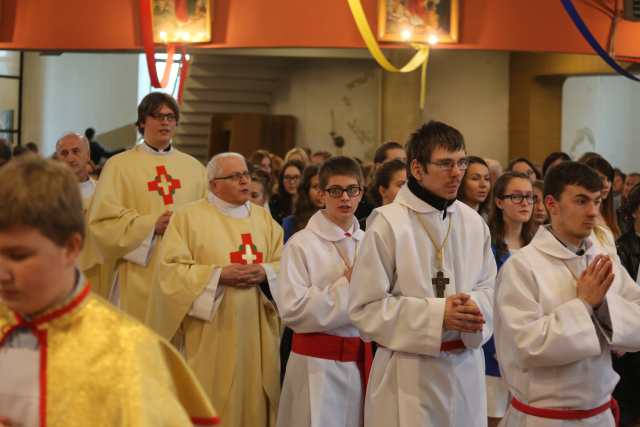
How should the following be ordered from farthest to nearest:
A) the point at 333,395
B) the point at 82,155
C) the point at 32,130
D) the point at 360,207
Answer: the point at 32,130 → the point at 82,155 → the point at 360,207 → the point at 333,395

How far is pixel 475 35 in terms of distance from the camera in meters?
12.3

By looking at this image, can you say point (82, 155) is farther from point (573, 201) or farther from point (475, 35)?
point (475, 35)

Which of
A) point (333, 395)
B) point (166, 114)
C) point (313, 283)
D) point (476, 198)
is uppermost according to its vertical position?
point (166, 114)

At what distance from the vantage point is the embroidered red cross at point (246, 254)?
6.02 m

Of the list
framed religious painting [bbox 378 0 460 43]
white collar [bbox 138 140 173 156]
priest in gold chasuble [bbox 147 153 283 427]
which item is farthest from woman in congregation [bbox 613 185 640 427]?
framed religious painting [bbox 378 0 460 43]

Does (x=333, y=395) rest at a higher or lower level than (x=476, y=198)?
lower

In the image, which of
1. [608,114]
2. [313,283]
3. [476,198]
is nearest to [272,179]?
[476,198]

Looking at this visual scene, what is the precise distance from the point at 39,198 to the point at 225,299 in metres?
3.71

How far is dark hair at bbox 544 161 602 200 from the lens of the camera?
429 centimetres

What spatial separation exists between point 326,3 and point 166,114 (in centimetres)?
549

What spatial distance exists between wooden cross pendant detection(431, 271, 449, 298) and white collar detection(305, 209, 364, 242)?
3.31 ft

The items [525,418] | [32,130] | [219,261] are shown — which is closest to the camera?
[525,418]

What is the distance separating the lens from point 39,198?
2.32 meters

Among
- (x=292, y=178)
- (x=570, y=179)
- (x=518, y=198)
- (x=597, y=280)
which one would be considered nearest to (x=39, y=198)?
(x=597, y=280)
